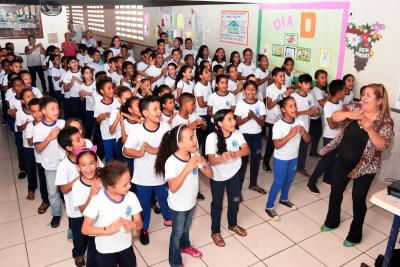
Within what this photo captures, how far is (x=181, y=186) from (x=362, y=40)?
3.36 m

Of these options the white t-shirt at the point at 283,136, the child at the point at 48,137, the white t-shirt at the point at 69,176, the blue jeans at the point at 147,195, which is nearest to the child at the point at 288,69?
the white t-shirt at the point at 283,136

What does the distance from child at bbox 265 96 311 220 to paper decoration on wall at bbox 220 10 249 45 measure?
3259 mm

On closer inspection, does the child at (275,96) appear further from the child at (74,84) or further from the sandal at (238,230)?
the child at (74,84)

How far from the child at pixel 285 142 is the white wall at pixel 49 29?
7387 mm

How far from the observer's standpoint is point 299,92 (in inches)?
168

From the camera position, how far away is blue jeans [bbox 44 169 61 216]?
323cm

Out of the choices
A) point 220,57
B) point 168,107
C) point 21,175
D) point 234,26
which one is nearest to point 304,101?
point 168,107

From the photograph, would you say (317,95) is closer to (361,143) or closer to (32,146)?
(361,143)

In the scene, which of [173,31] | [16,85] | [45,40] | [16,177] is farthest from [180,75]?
[45,40]

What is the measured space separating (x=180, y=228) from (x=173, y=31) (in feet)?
22.1

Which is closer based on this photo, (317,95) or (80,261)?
(80,261)

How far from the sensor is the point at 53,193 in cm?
333

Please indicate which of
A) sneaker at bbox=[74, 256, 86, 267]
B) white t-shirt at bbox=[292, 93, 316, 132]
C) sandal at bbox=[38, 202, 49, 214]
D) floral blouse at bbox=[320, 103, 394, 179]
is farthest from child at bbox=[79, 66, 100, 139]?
floral blouse at bbox=[320, 103, 394, 179]

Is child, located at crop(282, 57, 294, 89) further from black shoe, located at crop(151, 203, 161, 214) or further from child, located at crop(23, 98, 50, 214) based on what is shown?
child, located at crop(23, 98, 50, 214)
